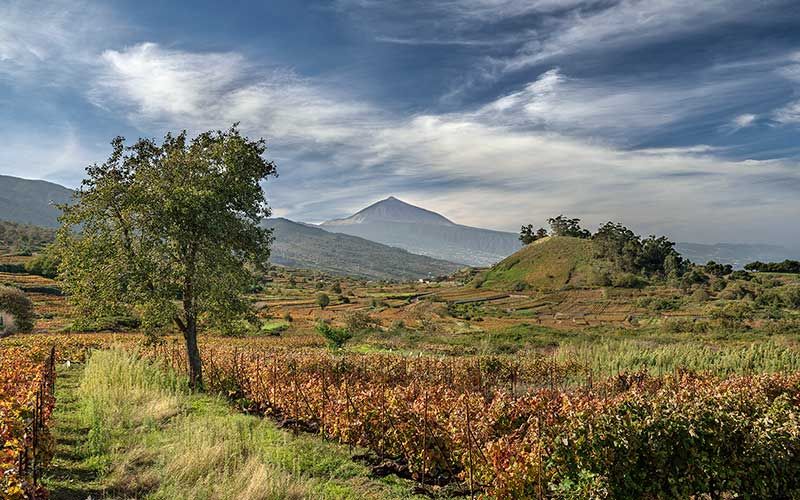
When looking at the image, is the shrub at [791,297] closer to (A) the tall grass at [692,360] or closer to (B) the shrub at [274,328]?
(A) the tall grass at [692,360]

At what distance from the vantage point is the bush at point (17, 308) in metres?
34.3

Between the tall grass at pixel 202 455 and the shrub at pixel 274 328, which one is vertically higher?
the tall grass at pixel 202 455

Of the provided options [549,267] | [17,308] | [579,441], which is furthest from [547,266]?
[579,441]

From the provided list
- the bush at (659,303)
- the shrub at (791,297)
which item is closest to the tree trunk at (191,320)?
the bush at (659,303)

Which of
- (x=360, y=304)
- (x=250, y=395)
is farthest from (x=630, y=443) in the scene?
(x=360, y=304)

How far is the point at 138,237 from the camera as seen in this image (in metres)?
13.6

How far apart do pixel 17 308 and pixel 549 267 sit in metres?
93.0

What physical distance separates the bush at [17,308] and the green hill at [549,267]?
82117mm

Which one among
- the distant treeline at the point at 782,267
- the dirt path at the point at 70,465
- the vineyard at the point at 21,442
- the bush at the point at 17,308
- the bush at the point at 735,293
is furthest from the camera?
the distant treeline at the point at 782,267

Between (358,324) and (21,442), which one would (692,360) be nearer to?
(21,442)

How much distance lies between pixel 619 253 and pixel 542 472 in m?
104

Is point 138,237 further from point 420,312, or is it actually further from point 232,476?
point 420,312

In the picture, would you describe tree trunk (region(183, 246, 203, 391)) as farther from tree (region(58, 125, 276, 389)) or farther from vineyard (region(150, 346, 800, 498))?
vineyard (region(150, 346, 800, 498))

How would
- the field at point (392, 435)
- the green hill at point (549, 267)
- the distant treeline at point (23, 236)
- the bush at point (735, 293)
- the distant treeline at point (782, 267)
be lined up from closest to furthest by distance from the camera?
the field at point (392, 435) → the bush at point (735, 293) → the distant treeline at point (782, 267) → the green hill at point (549, 267) → the distant treeline at point (23, 236)
